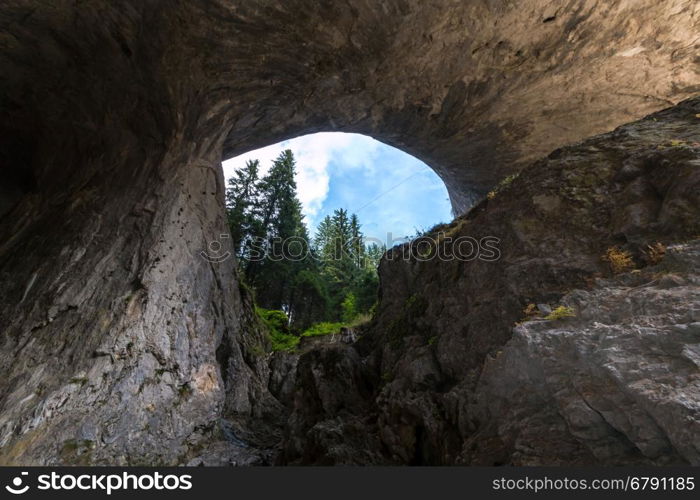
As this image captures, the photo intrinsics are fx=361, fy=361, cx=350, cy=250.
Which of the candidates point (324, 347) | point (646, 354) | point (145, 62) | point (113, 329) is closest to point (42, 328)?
point (113, 329)

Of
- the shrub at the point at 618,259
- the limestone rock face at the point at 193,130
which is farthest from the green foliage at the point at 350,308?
the shrub at the point at 618,259

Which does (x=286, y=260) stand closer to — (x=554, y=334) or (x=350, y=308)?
(x=350, y=308)

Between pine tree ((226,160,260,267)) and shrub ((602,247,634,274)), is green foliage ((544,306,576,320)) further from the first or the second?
pine tree ((226,160,260,267))

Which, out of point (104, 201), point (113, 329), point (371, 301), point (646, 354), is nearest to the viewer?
point (646, 354)

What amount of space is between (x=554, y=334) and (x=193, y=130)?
10334mm

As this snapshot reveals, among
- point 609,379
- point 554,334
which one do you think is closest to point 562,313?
point 554,334

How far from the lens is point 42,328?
7191 mm

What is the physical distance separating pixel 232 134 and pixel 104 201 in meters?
4.30

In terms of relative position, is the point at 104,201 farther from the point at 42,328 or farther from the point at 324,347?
the point at 324,347

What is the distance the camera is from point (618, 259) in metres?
4.79

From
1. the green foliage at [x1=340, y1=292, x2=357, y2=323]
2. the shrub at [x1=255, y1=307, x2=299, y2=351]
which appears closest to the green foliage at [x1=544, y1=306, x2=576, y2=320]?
the shrub at [x1=255, y1=307, x2=299, y2=351]

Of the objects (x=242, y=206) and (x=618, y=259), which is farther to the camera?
(x=242, y=206)

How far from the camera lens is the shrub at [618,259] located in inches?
184

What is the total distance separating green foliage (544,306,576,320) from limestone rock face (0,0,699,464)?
100cm
